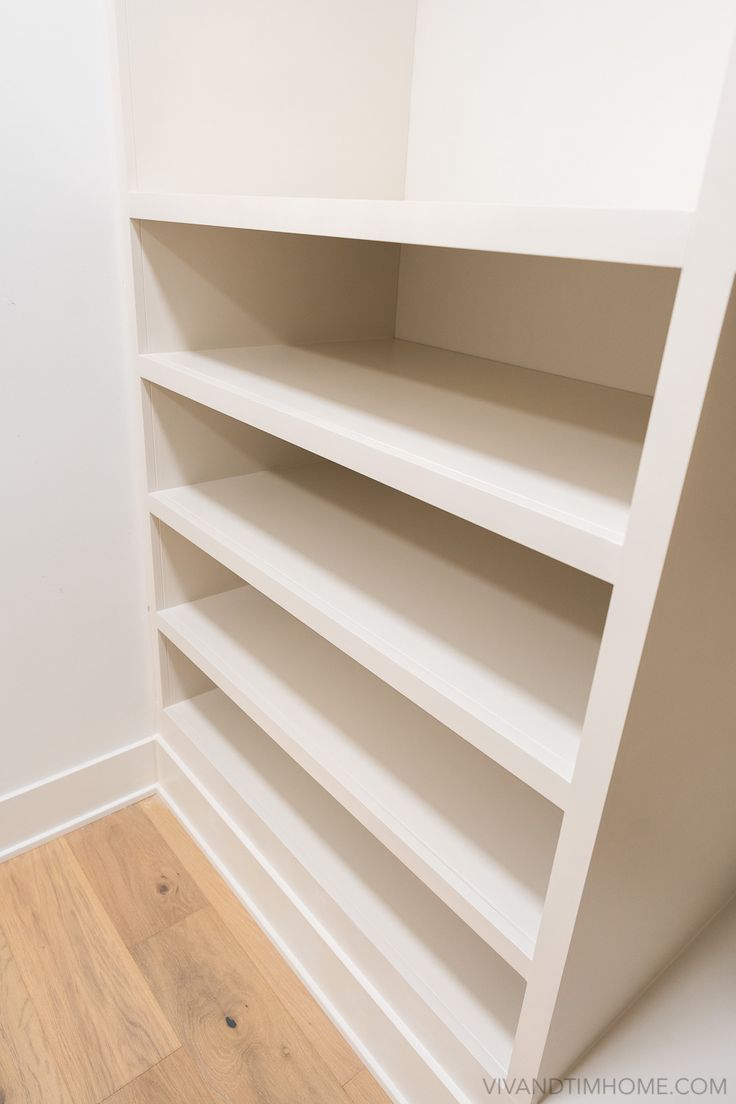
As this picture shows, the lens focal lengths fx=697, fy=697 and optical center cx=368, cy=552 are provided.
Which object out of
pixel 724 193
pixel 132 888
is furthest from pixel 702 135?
pixel 132 888

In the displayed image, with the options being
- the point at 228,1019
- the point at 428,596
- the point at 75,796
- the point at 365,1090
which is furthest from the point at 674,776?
the point at 75,796

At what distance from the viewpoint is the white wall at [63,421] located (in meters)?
0.94

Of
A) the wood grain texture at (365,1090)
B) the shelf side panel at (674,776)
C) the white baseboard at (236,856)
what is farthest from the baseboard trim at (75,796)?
the shelf side panel at (674,776)

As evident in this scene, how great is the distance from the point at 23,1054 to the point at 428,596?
0.86 meters

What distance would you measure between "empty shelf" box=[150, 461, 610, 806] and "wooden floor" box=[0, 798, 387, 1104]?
0.62 meters

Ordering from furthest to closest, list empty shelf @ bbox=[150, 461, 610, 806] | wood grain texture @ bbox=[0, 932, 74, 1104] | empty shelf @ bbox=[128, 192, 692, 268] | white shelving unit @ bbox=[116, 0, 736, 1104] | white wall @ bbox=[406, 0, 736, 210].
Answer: wood grain texture @ bbox=[0, 932, 74, 1104]
white wall @ bbox=[406, 0, 736, 210]
empty shelf @ bbox=[150, 461, 610, 806]
white shelving unit @ bbox=[116, 0, 736, 1104]
empty shelf @ bbox=[128, 192, 692, 268]

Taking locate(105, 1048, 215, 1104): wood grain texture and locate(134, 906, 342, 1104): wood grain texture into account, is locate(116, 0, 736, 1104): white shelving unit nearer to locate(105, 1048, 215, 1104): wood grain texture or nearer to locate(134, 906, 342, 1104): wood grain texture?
Answer: locate(134, 906, 342, 1104): wood grain texture

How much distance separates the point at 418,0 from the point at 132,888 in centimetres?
157

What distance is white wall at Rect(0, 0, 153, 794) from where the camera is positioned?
Result: 36.8 inches

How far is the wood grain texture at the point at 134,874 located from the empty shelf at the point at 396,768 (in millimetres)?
392

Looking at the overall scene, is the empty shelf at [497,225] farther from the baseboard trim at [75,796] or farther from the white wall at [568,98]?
the baseboard trim at [75,796]

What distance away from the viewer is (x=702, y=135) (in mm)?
806

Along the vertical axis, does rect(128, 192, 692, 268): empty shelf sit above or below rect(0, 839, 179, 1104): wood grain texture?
above

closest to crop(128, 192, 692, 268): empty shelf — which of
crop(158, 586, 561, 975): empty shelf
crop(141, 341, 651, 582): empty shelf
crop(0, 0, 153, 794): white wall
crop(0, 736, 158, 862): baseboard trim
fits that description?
crop(141, 341, 651, 582): empty shelf
